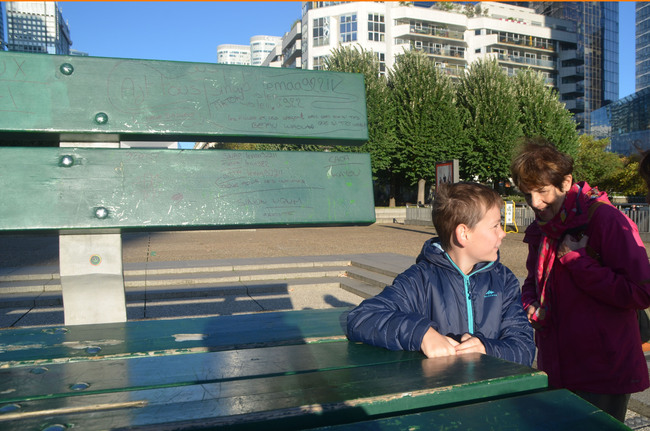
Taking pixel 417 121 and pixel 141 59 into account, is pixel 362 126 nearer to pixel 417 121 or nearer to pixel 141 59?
pixel 141 59

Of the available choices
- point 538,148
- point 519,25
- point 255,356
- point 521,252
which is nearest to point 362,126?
point 538,148

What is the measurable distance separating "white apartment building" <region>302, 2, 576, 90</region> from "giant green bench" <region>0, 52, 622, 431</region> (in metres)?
48.7

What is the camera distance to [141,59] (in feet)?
8.47

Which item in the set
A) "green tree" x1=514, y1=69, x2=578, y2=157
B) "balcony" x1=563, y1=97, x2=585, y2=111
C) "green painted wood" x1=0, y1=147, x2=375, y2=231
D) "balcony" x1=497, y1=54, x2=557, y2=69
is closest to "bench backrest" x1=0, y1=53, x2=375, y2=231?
"green painted wood" x1=0, y1=147, x2=375, y2=231

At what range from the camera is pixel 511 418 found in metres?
1.04

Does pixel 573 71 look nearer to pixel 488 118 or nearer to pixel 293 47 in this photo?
pixel 293 47

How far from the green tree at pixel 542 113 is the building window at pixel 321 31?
29.7 metres

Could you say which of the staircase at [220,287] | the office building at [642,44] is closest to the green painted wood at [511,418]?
the staircase at [220,287]

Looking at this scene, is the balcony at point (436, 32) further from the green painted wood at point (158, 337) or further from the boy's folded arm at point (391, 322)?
the boy's folded arm at point (391, 322)

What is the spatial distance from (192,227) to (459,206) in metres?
1.40

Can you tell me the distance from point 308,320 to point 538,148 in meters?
1.34

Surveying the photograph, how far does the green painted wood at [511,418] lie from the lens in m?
0.99

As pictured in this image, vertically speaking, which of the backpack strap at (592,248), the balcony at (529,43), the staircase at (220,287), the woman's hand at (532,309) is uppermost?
the balcony at (529,43)

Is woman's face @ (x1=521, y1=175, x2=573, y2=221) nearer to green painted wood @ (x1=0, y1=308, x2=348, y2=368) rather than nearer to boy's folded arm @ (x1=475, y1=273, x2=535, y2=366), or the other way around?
boy's folded arm @ (x1=475, y1=273, x2=535, y2=366)
